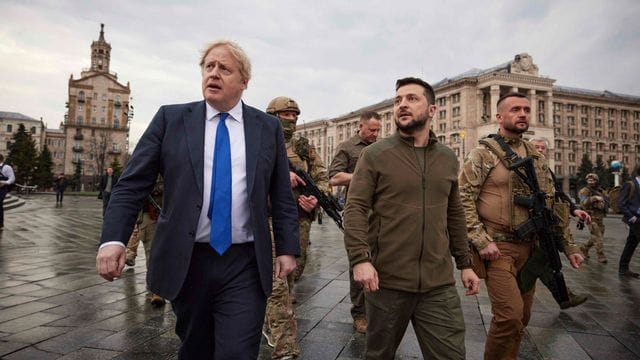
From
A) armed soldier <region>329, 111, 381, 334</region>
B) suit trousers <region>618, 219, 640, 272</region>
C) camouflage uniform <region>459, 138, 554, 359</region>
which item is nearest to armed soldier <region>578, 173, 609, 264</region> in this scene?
suit trousers <region>618, 219, 640, 272</region>

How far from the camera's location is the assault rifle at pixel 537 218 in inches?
128

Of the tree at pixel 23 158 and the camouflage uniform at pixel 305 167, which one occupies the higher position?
the tree at pixel 23 158

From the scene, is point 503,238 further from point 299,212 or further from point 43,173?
point 43,173

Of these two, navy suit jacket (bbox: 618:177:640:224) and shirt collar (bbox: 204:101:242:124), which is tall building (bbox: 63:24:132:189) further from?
shirt collar (bbox: 204:101:242:124)

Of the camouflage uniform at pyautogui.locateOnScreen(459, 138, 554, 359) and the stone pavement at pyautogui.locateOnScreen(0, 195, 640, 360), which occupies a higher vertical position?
the camouflage uniform at pyautogui.locateOnScreen(459, 138, 554, 359)

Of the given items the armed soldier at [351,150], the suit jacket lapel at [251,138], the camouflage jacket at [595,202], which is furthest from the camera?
the camouflage jacket at [595,202]

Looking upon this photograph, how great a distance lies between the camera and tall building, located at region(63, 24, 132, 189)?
8512cm

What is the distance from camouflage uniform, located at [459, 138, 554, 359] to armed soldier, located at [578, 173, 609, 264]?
7347 millimetres

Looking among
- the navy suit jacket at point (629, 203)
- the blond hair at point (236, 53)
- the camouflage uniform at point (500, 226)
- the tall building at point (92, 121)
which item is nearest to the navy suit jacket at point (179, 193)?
the blond hair at point (236, 53)

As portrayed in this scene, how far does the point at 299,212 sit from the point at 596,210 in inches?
334

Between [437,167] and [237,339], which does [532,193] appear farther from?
[237,339]

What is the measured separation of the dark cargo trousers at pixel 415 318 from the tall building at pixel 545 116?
76154 millimetres

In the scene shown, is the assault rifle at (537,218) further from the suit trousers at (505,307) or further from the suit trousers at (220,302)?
the suit trousers at (220,302)

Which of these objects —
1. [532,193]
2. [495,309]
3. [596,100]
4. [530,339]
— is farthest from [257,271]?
[596,100]
